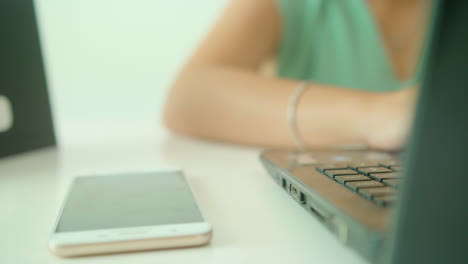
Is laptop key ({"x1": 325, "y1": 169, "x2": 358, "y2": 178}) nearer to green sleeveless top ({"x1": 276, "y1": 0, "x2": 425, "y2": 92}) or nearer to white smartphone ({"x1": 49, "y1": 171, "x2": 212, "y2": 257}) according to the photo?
white smartphone ({"x1": 49, "y1": 171, "x2": 212, "y2": 257})

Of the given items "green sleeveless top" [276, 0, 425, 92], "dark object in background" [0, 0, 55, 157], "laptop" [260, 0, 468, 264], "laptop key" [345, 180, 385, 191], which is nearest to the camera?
"laptop" [260, 0, 468, 264]

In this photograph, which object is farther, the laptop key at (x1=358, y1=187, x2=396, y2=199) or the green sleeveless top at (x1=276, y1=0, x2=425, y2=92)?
the green sleeveless top at (x1=276, y1=0, x2=425, y2=92)

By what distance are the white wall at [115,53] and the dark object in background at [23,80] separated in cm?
19

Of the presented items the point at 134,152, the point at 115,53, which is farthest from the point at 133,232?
the point at 115,53

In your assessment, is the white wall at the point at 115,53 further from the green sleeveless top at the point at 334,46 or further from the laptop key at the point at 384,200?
the laptop key at the point at 384,200

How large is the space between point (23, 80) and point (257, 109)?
0.27 meters

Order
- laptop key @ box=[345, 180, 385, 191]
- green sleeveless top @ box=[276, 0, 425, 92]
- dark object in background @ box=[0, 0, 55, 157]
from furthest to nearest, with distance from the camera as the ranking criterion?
1. green sleeveless top @ box=[276, 0, 425, 92]
2. dark object in background @ box=[0, 0, 55, 157]
3. laptop key @ box=[345, 180, 385, 191]

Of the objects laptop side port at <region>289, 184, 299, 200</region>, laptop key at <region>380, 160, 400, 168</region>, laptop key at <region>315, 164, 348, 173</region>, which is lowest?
laptop side port at <region>289, 184, 299, 200</region>

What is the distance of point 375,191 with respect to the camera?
198 millimetres

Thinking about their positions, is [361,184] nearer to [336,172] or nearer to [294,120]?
[336,172]

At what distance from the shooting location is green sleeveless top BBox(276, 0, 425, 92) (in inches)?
26.6

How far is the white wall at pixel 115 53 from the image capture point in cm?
70

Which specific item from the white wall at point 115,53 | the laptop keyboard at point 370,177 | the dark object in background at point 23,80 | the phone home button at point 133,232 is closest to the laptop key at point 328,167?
the laptop keyboard at point 370,177

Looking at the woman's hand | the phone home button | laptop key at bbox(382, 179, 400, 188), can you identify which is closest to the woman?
the woman's hand
